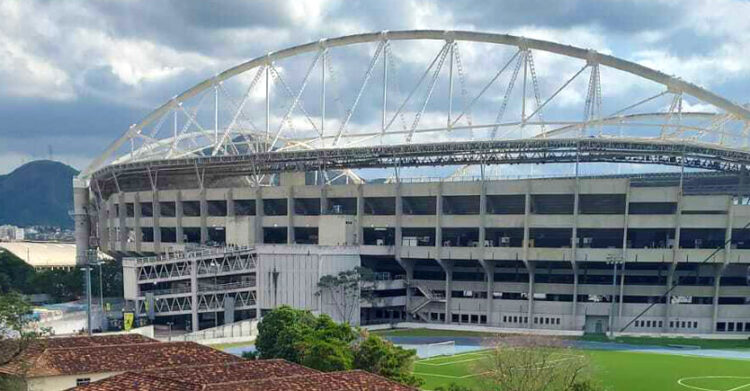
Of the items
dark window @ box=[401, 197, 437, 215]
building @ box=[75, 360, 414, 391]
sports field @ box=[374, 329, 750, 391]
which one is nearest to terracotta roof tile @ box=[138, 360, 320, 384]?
building @ box=[75, 360, 414, 391]

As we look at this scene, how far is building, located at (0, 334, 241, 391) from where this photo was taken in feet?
119

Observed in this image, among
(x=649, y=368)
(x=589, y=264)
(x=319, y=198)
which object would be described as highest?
(x=319, y=198)

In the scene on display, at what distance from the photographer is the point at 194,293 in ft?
262

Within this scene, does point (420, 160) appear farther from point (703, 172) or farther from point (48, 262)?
point (48, 262)

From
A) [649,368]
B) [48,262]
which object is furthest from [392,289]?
[48,262]

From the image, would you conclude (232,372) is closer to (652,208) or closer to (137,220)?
(652,208)

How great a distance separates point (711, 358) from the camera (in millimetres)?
63531

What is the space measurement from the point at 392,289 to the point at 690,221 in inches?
1313

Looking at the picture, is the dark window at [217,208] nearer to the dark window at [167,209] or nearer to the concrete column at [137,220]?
the dark window at [167,209]

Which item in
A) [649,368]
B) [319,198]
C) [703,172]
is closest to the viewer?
[649,368]

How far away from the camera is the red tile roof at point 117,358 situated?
37.4 meters

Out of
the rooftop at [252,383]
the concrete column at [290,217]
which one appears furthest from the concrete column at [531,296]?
the rooftop at [252,383]

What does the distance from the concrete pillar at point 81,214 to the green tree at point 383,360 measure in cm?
9321

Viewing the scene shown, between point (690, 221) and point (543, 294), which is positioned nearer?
point (690, 221)
